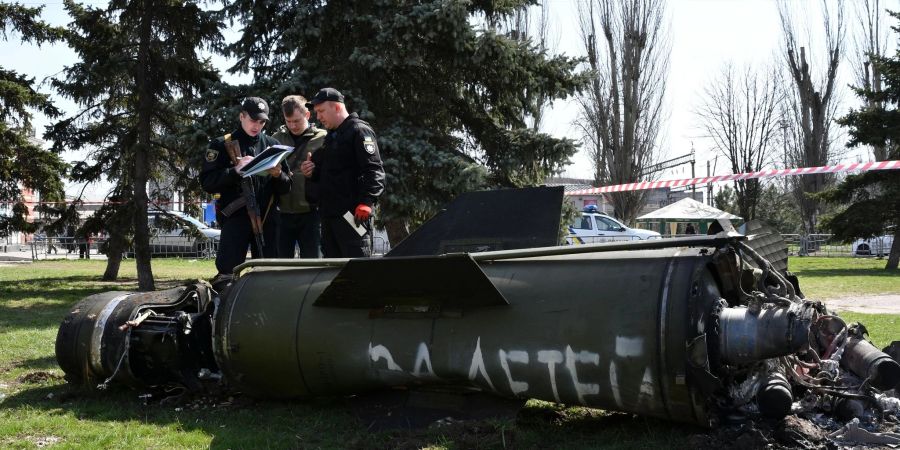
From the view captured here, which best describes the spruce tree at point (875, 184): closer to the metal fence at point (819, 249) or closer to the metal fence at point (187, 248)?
the metal fence at point (187, 248)

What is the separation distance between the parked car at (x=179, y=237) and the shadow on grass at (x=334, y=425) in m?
10.5

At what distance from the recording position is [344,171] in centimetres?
556

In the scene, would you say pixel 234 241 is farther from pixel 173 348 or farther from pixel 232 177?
pixel 173 348

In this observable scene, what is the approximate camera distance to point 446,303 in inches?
156

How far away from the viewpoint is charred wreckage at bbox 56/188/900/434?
3434mm

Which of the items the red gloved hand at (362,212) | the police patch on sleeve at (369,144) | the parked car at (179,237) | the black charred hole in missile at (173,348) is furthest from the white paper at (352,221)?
the parked car at (179,237)

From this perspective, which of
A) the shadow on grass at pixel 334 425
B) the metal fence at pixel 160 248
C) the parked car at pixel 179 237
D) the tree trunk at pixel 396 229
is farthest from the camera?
the metal fence at pixel 160 248

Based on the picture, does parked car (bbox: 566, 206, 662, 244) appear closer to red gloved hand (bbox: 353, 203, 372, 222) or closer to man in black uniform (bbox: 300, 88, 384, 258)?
man in black uniform (bbox: 300, 88, 384, 258)

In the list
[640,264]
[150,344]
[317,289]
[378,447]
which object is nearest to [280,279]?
[317,289]

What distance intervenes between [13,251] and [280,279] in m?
31.2

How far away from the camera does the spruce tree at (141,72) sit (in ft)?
43.5

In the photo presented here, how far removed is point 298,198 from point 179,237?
2119cm

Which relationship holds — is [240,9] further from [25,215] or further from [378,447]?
[378,447]

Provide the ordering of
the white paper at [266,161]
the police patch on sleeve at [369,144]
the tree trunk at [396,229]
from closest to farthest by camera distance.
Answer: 1. the white paper at [266,161]
2. the police patch on sleeve at [369,144]
3. the tree trunk at [396,229]
